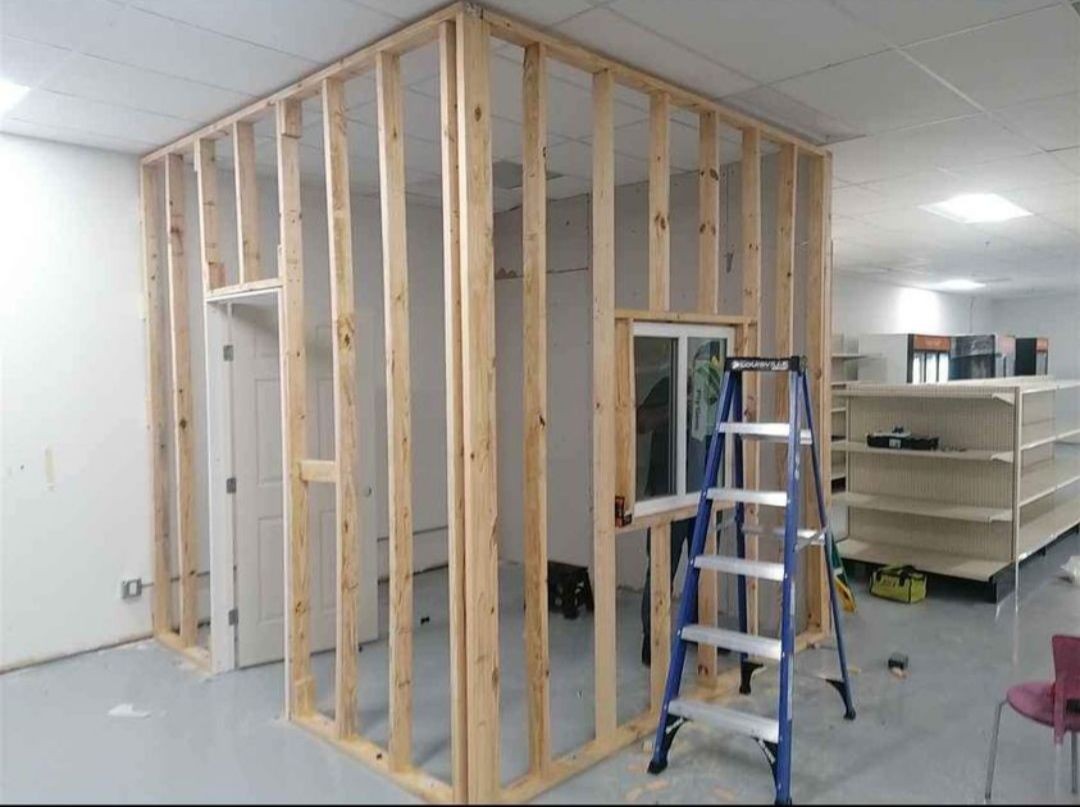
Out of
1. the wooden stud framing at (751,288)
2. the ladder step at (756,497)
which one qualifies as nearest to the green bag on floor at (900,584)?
the wooden stud framing at (751,288)

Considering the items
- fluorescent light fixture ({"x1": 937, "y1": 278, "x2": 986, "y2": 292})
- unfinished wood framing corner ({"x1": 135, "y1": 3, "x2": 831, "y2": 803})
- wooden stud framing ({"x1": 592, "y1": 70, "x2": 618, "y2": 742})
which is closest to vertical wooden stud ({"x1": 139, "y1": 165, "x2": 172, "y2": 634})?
unfinished wood framing corner ({"x1": 135, "y1": 3, "x2": 831, "y2": 803})

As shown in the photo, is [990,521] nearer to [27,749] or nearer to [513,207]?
[513,207]

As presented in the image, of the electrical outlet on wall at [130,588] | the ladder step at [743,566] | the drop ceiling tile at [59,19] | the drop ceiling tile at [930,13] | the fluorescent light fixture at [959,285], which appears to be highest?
the drop ceiling tile at [59,19]

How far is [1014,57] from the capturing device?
10.7 ft

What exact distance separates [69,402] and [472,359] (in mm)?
2881

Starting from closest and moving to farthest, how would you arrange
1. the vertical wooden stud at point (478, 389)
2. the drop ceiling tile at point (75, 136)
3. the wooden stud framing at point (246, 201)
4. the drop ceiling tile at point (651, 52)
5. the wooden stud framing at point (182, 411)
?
1. the vertical wooden stud at point (478, 389)
2. the drop ceiling tile at point (651, 52)
3. the wooden stud framing at point (246, 201)
4. the drop ceiling tile at point (75, 136)
5. the wooden stud framing at point (182, 411)

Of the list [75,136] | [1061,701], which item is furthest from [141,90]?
[1061,701]

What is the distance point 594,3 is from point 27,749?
354 centimetres

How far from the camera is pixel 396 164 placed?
115 inches

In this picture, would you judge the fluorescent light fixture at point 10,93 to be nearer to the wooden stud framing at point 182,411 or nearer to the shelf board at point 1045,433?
the wooden stud framing at point 182,411

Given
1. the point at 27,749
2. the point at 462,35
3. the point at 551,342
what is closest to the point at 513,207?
the point at 551,342

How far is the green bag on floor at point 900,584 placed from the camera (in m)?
5.29

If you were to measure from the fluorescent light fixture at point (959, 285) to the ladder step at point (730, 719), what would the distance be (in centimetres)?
1018

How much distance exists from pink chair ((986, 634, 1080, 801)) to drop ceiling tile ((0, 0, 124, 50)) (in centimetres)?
391
